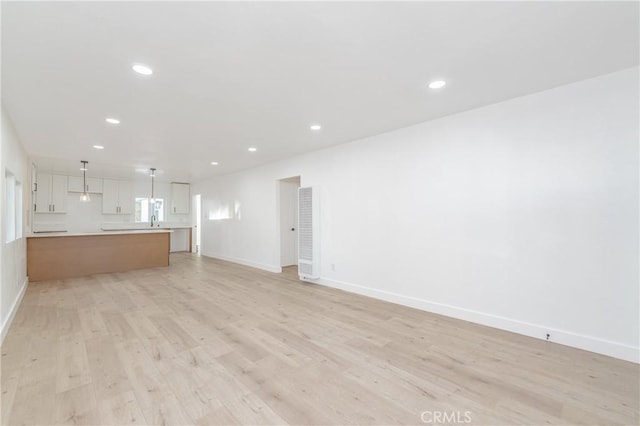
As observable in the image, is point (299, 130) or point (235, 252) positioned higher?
point (299, 130)

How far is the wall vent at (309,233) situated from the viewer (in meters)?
5.36

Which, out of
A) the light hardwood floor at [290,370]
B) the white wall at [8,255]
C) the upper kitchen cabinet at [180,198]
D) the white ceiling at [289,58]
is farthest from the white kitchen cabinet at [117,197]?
the light hardwood floor at [290,370]

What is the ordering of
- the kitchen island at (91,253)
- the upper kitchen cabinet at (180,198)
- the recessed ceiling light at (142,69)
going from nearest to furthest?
the recessed ceiling light at (142,69) → the kitchen island at (91,253) → the upper kitchen cabinet at (180,198)

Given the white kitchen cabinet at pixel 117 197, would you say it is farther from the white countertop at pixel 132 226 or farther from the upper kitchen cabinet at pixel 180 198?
the upper kitchen cabinet at pixel 180 198

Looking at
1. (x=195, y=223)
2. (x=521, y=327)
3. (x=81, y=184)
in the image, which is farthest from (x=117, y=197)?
(x=521, y=327)

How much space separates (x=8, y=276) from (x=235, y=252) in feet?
15.1

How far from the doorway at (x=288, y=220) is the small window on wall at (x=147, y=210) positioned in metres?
5.75

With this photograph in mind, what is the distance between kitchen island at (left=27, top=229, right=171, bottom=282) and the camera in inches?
225

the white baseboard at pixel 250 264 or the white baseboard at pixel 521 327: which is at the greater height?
the white baseboard at pixel 250 264

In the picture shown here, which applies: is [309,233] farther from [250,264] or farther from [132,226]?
[132,226]

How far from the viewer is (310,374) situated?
230 centimetres

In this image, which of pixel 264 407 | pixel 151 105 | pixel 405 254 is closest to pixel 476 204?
pixel 405 254

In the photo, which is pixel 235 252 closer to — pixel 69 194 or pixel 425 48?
pixel 69 194

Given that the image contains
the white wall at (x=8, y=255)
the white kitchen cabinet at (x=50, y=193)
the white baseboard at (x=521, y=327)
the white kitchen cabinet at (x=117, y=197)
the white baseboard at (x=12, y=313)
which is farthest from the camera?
the white kitchen cabinet at (x=117, y=197)
